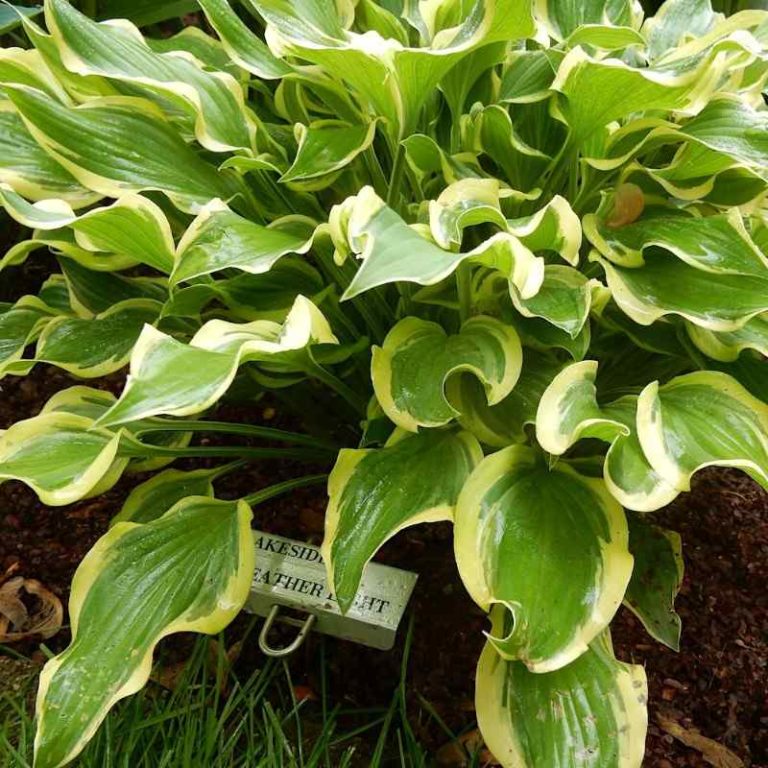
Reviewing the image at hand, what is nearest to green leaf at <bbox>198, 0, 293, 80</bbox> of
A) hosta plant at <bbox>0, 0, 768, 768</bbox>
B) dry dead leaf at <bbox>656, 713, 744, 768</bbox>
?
hosta plant at <bbox>0, 0, 768, 768</bbox>

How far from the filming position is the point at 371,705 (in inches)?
37.3

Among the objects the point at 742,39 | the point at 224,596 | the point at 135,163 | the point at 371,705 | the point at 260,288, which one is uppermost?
the point at 742,39

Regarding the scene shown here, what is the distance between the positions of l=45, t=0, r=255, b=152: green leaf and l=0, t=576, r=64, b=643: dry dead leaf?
2.01 feet

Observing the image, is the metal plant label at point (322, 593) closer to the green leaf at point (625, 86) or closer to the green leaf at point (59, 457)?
the green leaf at point (59, 457)

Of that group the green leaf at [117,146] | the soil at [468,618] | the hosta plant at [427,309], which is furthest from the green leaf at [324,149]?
the soil at [468,618]

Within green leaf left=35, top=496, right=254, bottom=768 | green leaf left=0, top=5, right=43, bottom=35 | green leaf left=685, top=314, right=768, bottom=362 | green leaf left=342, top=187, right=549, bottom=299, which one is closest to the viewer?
green leaf left=342, top=187, right=549, bottom=299

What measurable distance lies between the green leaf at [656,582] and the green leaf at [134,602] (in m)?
0.41

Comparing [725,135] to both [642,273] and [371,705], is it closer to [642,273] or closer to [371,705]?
[642,273]

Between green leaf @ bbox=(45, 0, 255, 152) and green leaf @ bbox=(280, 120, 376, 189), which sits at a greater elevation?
green leaf @ bbox=(45, 0, 255, 152)

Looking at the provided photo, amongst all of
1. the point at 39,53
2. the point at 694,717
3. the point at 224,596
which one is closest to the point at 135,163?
the point at 39,53

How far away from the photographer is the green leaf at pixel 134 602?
70 cm

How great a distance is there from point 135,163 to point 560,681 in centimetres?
70

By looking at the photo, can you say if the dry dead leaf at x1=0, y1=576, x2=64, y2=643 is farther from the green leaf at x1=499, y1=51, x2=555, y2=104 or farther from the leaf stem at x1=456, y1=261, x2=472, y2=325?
the green leaf at x1=499, y1=51, x2=555, y2=104

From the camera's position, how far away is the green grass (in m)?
0.82
